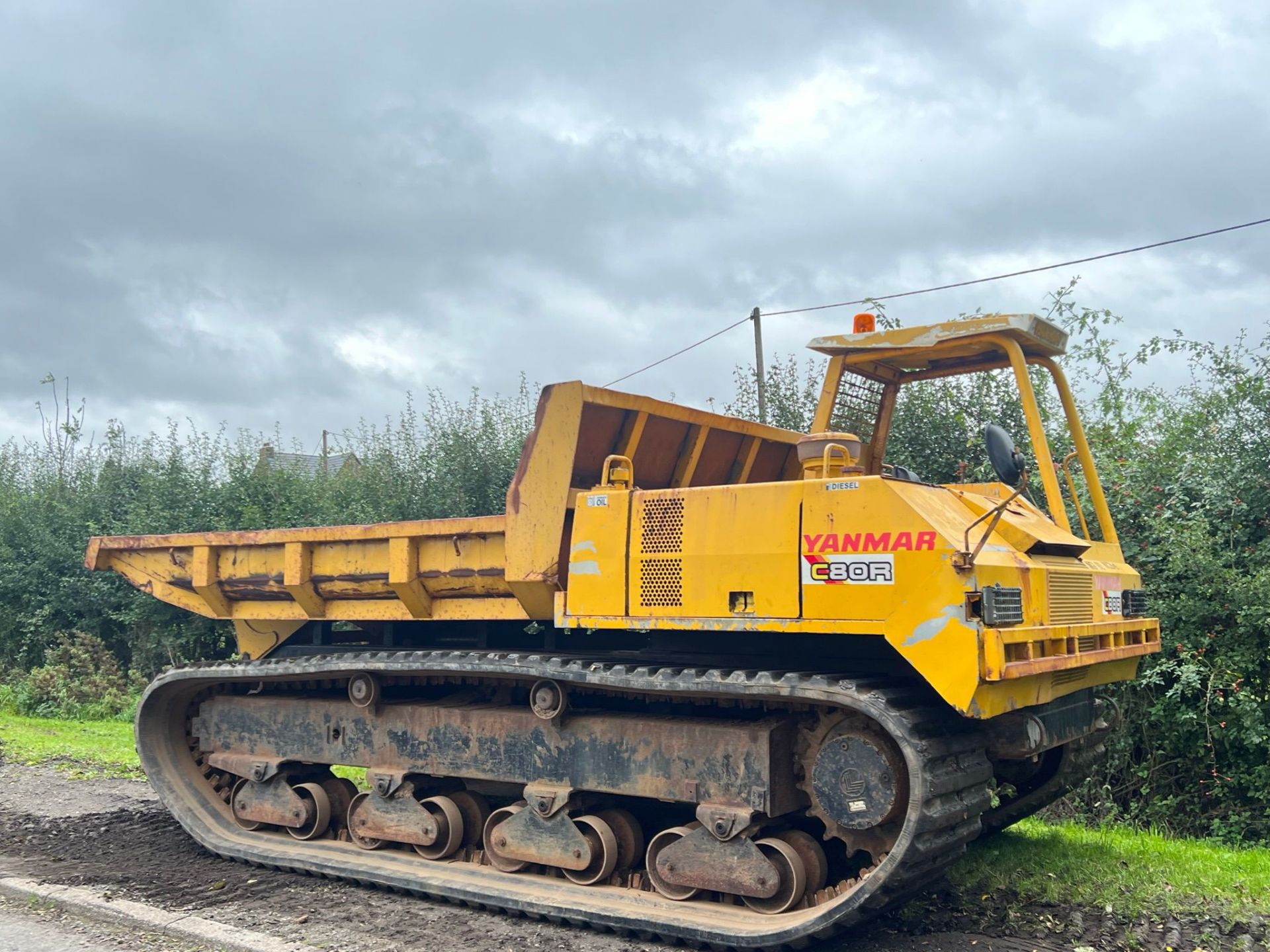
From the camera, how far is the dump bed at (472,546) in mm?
5848

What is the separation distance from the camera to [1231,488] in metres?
8.20

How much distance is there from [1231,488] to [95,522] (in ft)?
47.2

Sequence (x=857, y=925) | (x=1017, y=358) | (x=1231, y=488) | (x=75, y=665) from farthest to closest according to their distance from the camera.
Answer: (x=75, y=665) → (x=1231, y=488) → (x=1017, y=358) → (x=857, y=925)

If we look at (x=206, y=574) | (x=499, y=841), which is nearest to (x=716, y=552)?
(x=499, y=841)

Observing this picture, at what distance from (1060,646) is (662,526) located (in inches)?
73.5

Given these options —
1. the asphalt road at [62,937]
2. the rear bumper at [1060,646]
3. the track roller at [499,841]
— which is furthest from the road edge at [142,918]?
the rear bumper at [1060,646]

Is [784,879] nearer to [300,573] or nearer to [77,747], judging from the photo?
[300,573]

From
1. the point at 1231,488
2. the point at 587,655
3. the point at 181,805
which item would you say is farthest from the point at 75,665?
the point at 1231,488

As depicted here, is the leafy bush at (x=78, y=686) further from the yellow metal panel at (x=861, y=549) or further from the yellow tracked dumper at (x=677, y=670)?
the yellow metal panel at (x=861, y=549)

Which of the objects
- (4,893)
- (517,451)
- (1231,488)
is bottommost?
(4,893)

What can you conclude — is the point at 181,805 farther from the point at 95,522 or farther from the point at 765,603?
the point at 95,522

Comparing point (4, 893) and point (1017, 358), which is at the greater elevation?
point (1017, 358)

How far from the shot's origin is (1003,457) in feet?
16.1

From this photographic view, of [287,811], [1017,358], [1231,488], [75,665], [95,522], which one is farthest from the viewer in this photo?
[95,522]
